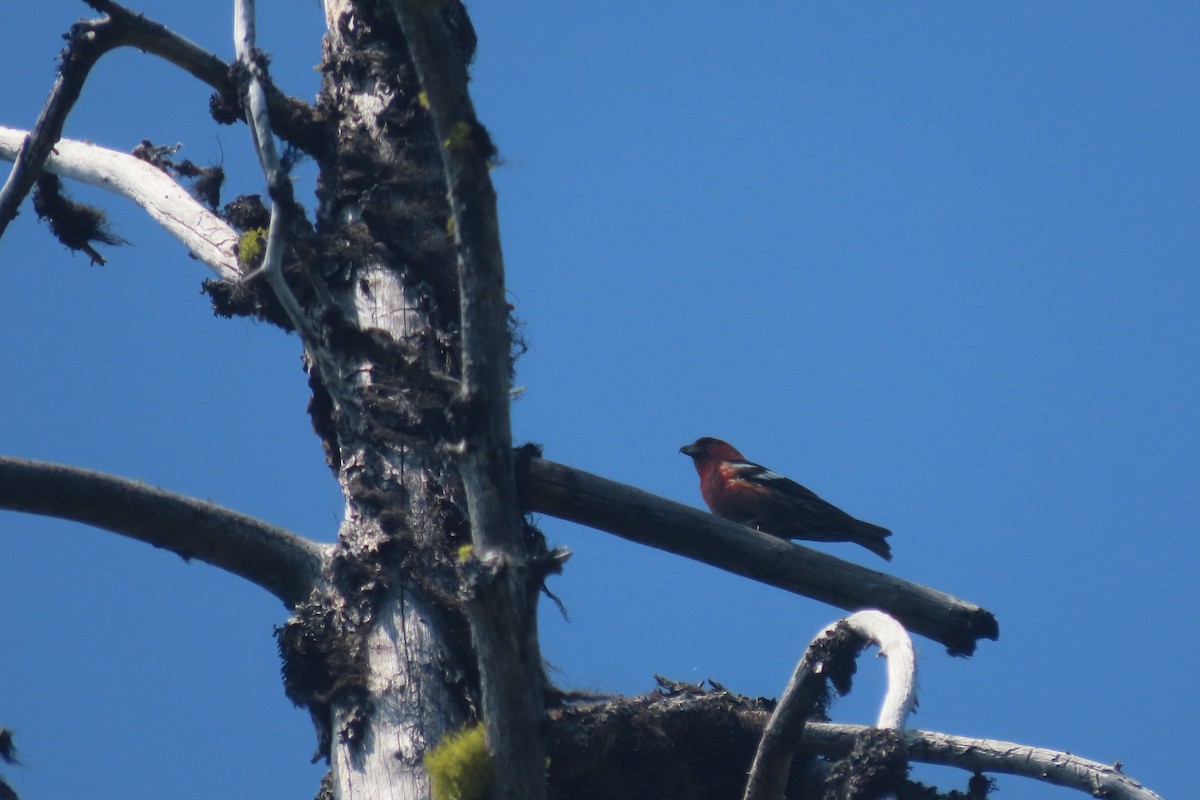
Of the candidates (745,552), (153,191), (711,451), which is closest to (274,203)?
(745,552)

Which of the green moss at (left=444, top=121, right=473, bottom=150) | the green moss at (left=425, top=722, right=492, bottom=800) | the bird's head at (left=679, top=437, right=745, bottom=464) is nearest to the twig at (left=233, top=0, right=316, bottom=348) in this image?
the green moss at (left=444, top=121, right=473, bottom=150)

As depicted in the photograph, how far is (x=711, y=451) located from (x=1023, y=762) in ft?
19.6

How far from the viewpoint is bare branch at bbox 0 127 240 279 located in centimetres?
507

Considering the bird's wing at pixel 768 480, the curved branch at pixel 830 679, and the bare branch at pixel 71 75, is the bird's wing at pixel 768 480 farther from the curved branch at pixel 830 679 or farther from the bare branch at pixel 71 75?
the bare branch at pixel 71 75

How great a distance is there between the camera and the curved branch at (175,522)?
12.4 ft

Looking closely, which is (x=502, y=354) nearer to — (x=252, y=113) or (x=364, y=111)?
(x=252, y=113)

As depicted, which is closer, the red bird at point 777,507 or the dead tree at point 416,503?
the dead tree at point 416,503

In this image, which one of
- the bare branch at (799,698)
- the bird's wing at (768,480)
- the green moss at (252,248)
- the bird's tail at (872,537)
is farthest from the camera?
the bird's wing at (768,480)

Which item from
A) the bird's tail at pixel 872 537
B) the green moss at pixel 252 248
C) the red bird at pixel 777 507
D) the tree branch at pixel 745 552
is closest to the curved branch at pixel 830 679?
the tree branch at pixel 745 552

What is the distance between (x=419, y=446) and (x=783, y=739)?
5.14 ft

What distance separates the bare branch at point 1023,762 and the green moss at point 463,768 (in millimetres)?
1121

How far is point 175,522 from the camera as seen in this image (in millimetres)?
3971

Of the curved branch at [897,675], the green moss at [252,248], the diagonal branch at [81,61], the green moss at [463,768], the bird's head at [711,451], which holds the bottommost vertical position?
the green moss at [463,768]

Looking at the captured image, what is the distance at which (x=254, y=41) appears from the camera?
15.2ft
